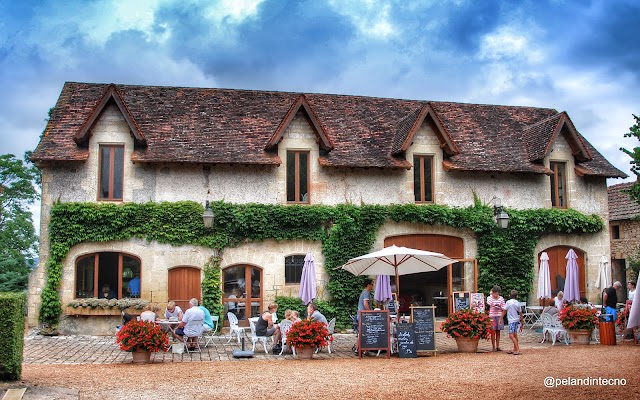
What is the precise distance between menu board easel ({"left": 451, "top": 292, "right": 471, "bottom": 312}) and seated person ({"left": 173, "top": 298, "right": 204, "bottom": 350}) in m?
8.29

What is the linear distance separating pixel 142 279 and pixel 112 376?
8.06 m

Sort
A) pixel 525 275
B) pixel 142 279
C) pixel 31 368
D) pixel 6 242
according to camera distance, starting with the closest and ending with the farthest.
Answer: pixel 31 368 → pixel 142 279 → pixel 525 275 → pixel 6 242

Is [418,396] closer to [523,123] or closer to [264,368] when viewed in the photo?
[264,368]

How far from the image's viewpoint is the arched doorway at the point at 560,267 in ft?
76.0

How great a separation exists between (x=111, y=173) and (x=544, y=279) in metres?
14.2

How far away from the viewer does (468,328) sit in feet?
52.0

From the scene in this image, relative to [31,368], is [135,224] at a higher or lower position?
higher

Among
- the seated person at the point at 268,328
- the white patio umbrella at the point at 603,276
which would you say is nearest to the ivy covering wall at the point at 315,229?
the white patio umbrella at the point at 603,276

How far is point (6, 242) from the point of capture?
31266mm

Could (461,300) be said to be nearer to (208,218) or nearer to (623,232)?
(208,218)

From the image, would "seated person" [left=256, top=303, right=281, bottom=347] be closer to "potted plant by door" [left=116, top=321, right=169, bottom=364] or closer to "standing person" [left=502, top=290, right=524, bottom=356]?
"potted plant by door" [left=116, top=321, right=169, bottom=364]

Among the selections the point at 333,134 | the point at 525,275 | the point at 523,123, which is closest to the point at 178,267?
the point at 333,134

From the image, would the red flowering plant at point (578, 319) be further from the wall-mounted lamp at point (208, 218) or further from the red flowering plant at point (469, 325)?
the wall-mounted lamp at point (208, 218)

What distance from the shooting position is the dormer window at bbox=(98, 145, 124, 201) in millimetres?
20766
